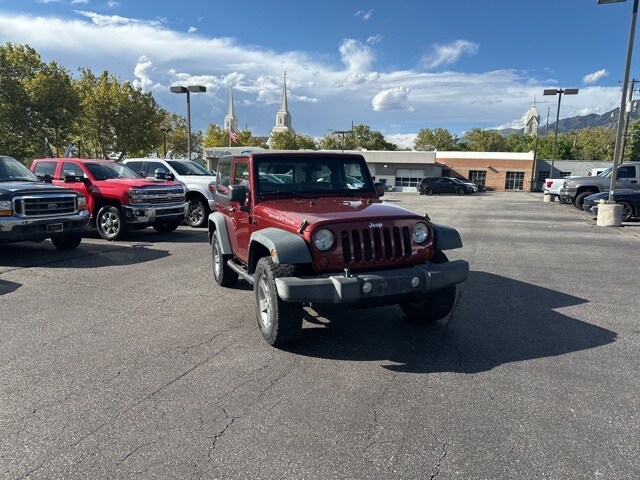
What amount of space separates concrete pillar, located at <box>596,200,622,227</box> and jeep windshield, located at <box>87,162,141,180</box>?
13.8m

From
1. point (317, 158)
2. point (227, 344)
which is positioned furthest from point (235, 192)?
point (227, 344)

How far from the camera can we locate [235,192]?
502 cm

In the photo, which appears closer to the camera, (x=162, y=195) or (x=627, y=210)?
(x=162, y=195)

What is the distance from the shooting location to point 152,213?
10.5 meters

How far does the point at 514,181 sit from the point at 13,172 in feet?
185

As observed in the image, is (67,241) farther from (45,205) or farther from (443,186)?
(443,186)

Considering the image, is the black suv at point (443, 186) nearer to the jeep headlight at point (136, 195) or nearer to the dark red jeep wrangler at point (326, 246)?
the jeep headlight at point (136, 195)

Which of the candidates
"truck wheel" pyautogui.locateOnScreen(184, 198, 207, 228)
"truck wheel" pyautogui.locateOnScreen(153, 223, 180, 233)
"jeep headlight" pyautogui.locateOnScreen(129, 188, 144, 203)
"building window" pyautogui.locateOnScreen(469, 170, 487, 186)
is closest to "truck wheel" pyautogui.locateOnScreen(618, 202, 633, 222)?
"truck wheel" pyautogui.locateOnScreen(184, 198, 207, 228)

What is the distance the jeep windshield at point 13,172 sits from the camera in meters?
8.94

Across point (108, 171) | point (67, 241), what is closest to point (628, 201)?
point (108, 171)

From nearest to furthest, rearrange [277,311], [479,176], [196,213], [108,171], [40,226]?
[277,311], [40,226], [108,171], [196,213], [479,176]

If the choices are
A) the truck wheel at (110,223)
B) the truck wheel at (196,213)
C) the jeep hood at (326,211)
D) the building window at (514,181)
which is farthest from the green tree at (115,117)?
the building window at (514,181)

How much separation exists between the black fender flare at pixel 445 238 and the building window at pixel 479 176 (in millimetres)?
56019

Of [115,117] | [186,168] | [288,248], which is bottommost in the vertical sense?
[288,248]
